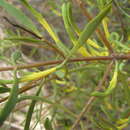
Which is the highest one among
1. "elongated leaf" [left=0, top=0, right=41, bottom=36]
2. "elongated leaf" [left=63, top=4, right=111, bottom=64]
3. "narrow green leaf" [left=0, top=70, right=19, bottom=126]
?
"elongated leaf" [left=0, top=0, right=41, bottom=36]

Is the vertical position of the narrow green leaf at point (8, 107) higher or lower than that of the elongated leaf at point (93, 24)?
lower

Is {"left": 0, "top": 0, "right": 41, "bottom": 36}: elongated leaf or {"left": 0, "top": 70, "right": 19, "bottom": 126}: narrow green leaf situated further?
{"left": 0, "top": 0, "right": 41, "bottom": 36}: elongated leaf

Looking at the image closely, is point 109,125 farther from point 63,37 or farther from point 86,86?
point 63,37

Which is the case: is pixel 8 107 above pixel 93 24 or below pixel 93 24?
below

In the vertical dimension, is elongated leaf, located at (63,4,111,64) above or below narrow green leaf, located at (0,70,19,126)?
above

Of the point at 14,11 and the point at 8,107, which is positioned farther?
the point at 14,11

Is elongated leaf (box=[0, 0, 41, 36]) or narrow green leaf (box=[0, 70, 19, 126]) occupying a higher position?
elongated leaf (box=[0, 0, 41, 36])

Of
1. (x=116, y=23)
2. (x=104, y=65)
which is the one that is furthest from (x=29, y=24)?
(x=116, y=23)

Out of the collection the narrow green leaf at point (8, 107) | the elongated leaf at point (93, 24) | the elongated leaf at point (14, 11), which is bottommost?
the narrow green leaf at point (8, 107)

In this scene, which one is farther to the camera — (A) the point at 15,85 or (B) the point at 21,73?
(B) the point at 21,73

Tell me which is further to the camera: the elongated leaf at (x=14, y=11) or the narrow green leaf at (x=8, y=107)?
the elongated leaf at (x=14, y=11)

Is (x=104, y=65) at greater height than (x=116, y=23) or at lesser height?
lesser
